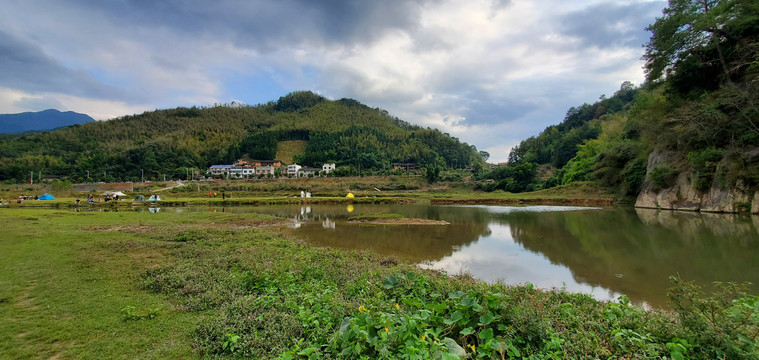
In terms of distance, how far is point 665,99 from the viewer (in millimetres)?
33719

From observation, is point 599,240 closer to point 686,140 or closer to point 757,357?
point 757,357

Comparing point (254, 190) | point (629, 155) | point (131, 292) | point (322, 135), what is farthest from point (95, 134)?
point (629, 155)

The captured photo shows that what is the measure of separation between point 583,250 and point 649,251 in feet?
7.82

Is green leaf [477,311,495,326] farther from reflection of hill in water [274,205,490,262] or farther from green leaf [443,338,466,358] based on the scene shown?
reflection of hill in water [274,205,490,262]

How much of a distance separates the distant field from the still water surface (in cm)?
11452

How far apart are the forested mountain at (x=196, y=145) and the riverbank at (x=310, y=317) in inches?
3957

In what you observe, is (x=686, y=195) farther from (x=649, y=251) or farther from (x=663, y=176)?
(x=649, y=251)

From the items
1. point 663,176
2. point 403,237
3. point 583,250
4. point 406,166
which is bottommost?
point 403,237

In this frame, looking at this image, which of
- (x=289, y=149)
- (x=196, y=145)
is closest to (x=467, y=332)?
(x=289, y=149)

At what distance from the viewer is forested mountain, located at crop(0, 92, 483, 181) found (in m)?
93.5

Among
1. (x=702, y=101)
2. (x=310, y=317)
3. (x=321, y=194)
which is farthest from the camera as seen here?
(x=321, y=194)

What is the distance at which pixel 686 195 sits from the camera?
1161 inches

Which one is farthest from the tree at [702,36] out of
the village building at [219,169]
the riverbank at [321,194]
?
the village building at [219,169]

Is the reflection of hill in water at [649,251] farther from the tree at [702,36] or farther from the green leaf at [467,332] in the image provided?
the tree at [702,36]
